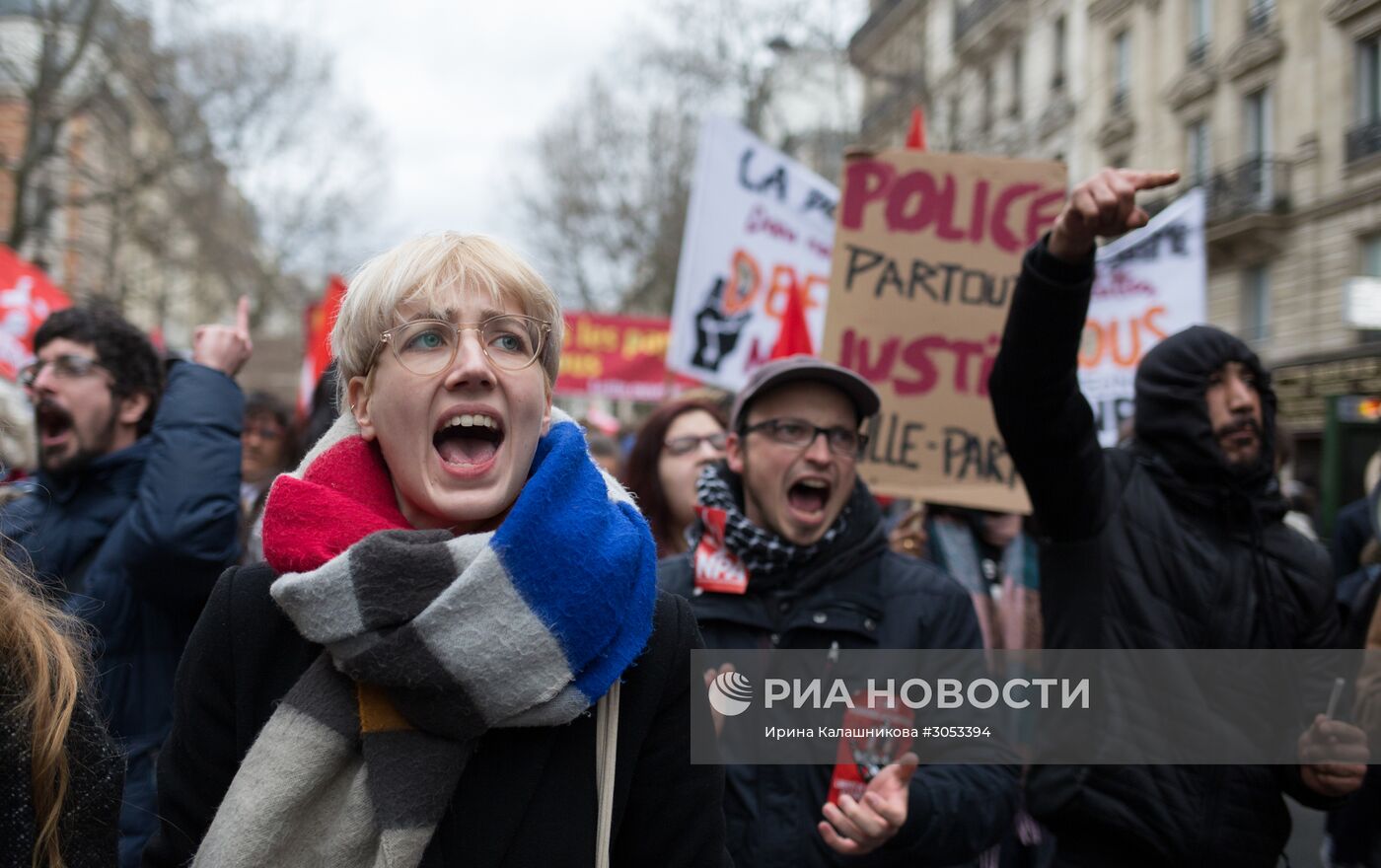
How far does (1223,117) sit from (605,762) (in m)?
20.4

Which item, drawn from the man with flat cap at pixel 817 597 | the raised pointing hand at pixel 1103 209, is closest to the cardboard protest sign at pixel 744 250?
the man with flat cap at pixel 817 597

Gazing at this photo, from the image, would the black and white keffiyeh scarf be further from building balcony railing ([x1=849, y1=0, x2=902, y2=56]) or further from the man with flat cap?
building balcony railing ([x1=849, y1=0, x2=902, y2=56])

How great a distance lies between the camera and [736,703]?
2.24m

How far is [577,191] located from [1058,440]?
94.5 feet

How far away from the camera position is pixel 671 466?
4.06 m

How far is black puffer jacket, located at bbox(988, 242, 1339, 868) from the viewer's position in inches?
90.2

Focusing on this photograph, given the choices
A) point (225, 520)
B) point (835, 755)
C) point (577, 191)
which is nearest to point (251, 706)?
point (835, 755)

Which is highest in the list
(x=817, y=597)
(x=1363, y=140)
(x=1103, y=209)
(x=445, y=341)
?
(x=1363, y=140)

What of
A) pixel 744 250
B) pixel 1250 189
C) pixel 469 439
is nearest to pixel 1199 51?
pixel 1250 189

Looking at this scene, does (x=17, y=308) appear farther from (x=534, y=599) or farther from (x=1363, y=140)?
(x=1363, y=140)

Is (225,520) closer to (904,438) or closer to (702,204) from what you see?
(904,438)

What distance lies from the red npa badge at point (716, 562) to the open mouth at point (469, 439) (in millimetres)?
959

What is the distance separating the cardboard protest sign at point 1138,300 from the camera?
15.7 feet

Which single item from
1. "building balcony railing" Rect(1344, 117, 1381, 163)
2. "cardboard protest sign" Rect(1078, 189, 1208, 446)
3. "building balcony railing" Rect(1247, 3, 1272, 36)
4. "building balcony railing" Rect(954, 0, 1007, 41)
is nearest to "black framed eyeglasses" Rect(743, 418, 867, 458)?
"cardboard protest sign" Rect(1078, 189, 1208, 446)
